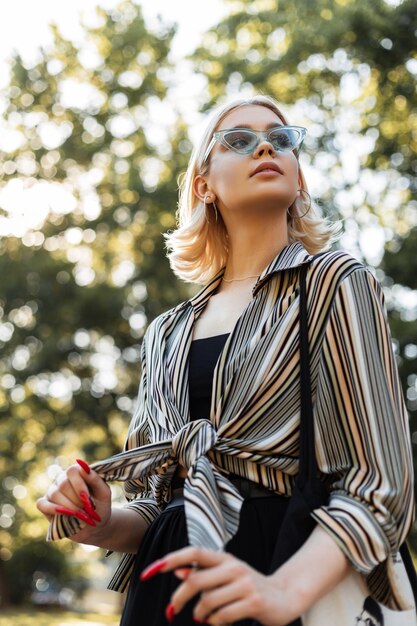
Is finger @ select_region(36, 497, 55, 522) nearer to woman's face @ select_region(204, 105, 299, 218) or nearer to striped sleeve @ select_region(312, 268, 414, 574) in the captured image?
striped sleeve @ select_region(312, 268, 414, 574)

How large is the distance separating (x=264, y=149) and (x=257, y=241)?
27cm

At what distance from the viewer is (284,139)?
2568 mm

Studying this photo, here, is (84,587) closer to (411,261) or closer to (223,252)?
(411,261)

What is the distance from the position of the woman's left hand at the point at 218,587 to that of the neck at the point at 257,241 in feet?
3.89

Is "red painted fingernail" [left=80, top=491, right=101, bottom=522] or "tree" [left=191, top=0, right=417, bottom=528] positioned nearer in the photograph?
"red painted fingernail" [left=80, top=491, right=101, bottom=522]

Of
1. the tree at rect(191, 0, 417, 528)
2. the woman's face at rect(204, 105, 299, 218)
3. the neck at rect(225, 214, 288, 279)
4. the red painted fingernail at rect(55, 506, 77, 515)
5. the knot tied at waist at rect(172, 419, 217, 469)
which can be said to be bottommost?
the red painted fingernail at rect(55, 506, 77, 515)

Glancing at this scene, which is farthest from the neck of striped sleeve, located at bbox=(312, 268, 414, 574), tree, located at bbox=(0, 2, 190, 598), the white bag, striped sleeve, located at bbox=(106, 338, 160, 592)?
tree, located at bbox=(0, 2, 190, 598)

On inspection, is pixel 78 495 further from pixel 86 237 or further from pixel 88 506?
pixel 86 237

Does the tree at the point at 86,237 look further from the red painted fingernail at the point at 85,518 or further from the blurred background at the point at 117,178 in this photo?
the red painted fingernail at the point at 85,518

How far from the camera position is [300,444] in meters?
1.94

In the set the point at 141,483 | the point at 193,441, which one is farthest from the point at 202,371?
the point at 141,483

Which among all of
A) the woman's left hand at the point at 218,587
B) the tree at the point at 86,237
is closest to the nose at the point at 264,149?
the woman's left hand at the point at 218,587

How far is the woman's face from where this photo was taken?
2461mm

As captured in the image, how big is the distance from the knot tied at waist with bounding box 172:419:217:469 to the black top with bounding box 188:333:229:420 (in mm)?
150
